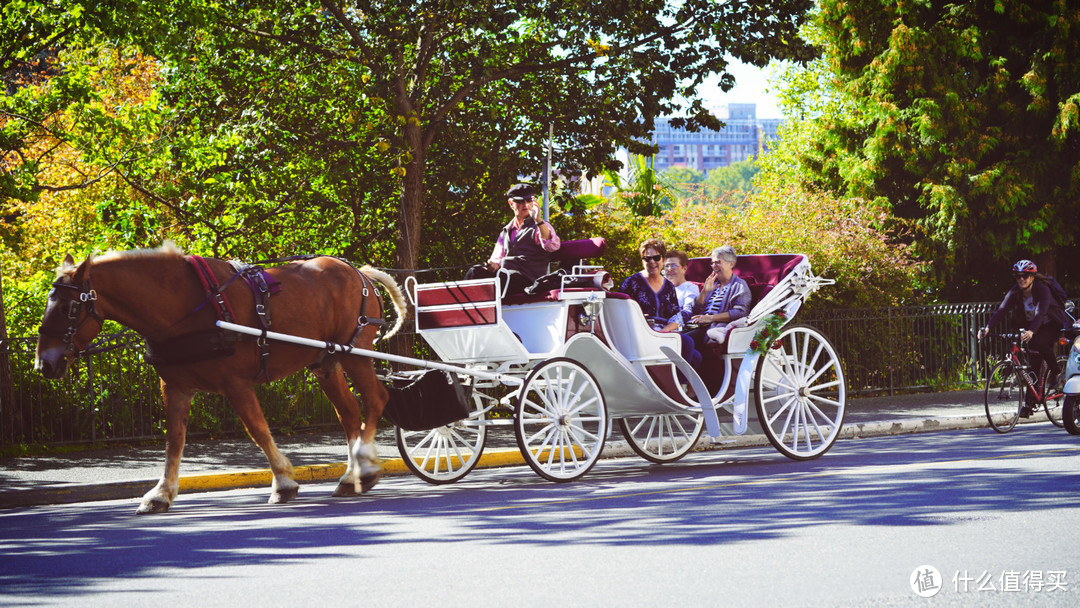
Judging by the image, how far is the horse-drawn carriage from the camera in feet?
29.0

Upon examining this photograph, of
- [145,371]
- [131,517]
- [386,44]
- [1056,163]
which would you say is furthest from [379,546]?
[1056,163]

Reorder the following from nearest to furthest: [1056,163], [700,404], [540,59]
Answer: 1. [700,404]
2. [540,59]
3. [1056,163]

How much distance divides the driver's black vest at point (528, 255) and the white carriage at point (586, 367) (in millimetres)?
244

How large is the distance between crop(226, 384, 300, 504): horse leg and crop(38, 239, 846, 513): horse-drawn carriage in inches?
0.6

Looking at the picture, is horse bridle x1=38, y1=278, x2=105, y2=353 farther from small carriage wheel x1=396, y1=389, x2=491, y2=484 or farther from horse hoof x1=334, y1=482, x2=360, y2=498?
small carriage wheel x1=396, y1=389, x2=491, y2=484

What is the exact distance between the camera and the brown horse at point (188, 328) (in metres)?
8.62

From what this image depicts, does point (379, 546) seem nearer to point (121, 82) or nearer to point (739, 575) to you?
point (739, 575)

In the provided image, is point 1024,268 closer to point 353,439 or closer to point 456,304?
point 456,304

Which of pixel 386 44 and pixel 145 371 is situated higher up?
pixel 386 44

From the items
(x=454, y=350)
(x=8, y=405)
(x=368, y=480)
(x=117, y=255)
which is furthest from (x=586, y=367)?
(x=8, y=405)

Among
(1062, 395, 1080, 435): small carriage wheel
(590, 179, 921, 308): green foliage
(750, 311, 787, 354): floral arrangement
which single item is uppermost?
(590, 179, 921, 308): green foliage

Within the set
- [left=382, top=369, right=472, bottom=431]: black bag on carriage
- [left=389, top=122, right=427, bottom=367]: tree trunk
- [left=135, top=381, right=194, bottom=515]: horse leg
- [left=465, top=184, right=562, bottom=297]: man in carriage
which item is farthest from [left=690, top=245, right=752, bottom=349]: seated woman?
[left=389, top=122, right=427, bottom=367]: tree trunk

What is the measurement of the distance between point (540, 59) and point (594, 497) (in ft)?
30.3

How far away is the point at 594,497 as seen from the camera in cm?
890
